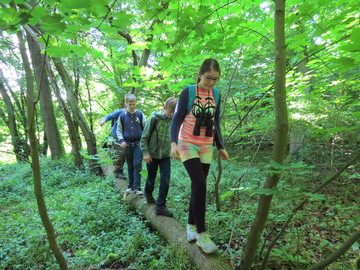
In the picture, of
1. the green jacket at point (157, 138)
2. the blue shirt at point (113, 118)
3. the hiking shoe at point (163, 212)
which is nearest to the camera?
the hiking shoe at point (163, 212)

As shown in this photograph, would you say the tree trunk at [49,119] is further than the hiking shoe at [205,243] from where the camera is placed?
Yes

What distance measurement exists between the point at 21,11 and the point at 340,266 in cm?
365

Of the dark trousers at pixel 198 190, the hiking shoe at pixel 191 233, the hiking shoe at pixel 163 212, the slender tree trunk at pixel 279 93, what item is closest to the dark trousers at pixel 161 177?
the hiking shoe at pixel 163 212

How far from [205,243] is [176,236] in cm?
54

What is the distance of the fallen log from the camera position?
2070mm

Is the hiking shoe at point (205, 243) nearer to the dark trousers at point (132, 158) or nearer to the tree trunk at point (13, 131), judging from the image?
the dark trousers at point (132, 158)

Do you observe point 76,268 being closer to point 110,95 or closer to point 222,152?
point 222,152

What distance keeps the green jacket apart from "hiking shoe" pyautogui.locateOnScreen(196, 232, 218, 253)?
1.43m

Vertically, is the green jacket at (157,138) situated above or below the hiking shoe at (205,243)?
above

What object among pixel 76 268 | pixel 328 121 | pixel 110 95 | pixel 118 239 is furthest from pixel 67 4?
pixel 110 95

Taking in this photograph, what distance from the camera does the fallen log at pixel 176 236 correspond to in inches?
81.5

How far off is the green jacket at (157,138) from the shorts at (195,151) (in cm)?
102

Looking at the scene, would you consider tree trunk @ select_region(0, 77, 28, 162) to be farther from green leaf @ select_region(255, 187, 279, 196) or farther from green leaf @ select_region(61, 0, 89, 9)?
green leaf @ select_region(255, 187, 279, 196)

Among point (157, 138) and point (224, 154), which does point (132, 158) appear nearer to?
point (157, 138)
